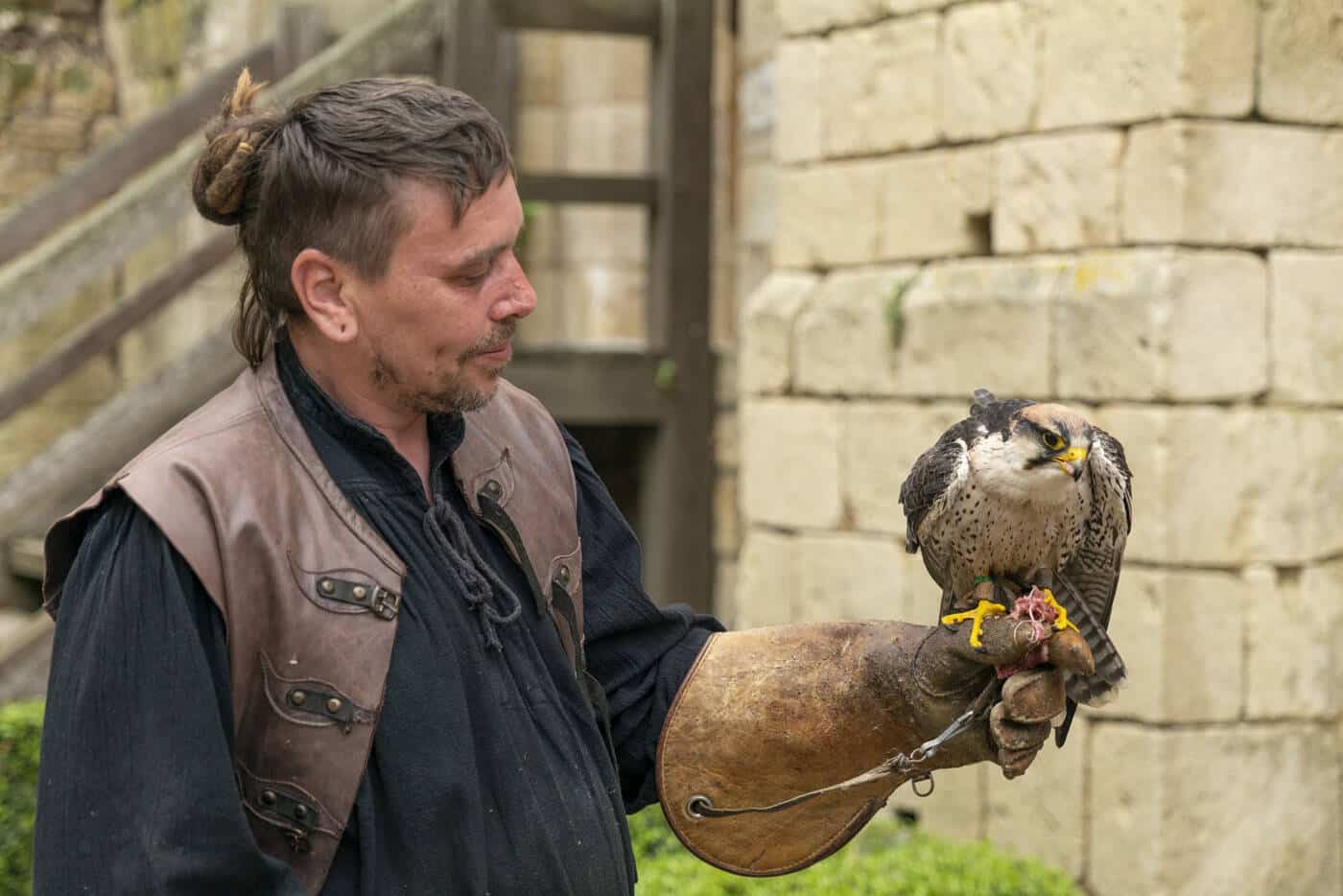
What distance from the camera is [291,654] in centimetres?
219

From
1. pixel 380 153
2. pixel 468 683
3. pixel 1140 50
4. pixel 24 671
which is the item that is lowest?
pixel 24 671

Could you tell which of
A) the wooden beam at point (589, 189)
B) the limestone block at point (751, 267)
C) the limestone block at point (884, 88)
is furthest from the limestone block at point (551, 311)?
the limestone block at point (884, 88)

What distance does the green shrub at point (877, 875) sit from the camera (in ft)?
15.5

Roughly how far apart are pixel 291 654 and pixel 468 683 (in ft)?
0.85

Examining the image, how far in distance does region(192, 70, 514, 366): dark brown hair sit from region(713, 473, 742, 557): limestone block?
17.0 ft

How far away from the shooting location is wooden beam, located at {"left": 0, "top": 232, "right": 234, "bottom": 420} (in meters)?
6.88

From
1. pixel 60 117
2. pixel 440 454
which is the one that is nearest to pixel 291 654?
pixel 440 454

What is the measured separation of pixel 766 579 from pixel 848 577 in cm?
41

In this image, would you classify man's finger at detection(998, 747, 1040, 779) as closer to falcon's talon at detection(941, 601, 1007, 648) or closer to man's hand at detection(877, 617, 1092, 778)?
man's hand at detection(877, 617, 1092, 778)

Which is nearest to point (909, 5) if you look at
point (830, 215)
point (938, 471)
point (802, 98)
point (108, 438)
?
point (802, 98)

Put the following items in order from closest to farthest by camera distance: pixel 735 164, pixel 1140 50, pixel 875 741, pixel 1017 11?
1. pixel 875 741
2. pixel 1140 50
3. pixel 1017 11
4. pixel 735 164

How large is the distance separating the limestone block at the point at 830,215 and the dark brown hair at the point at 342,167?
12.0 feet

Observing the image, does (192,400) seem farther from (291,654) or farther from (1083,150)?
(291,654)

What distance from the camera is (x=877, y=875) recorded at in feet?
16.0
